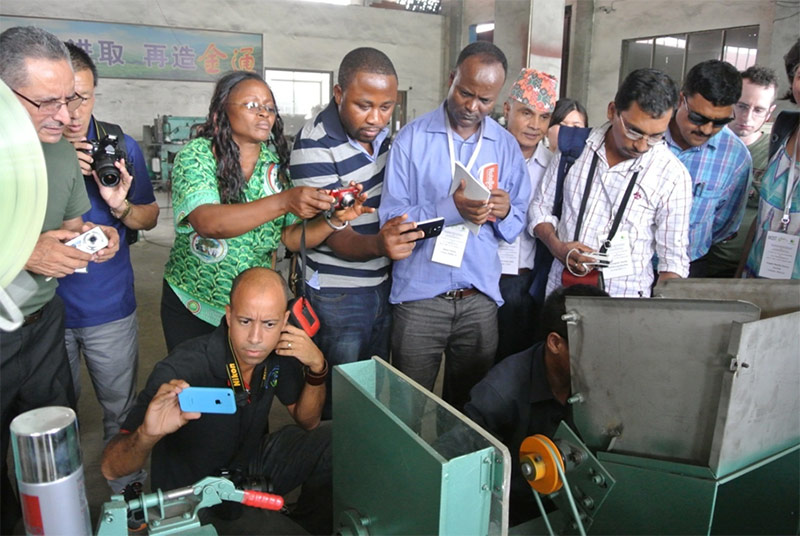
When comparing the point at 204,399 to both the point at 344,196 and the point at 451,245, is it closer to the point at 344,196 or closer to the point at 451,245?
the point at 344,196

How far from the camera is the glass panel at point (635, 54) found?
24.4 ft

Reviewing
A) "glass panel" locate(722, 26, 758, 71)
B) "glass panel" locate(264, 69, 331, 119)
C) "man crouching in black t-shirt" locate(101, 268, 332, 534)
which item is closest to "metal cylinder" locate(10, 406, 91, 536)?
"man crouching in black t-shirt" locate(101, 268, 332, 534)

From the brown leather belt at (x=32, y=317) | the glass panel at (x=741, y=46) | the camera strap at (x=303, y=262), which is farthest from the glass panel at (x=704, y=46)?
the brown leather belt at (x=32, y=317)

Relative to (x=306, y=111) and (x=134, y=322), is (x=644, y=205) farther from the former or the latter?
(x=306, y=111)

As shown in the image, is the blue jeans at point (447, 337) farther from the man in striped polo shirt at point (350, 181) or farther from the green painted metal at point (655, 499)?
the green painted metal at point (655, 499)

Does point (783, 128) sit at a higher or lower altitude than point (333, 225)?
higher

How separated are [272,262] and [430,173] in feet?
1.87

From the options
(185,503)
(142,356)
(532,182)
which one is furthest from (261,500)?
(142,356)

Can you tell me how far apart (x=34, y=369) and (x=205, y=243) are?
0.52 metres

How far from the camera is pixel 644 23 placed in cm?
726

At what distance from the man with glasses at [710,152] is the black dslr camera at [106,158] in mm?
1723

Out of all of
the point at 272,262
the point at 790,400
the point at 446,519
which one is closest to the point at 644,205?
the point at 790,400

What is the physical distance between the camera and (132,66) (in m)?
8.44

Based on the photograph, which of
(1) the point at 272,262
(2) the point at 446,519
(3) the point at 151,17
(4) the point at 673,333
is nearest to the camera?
(2) the point at 446,519
